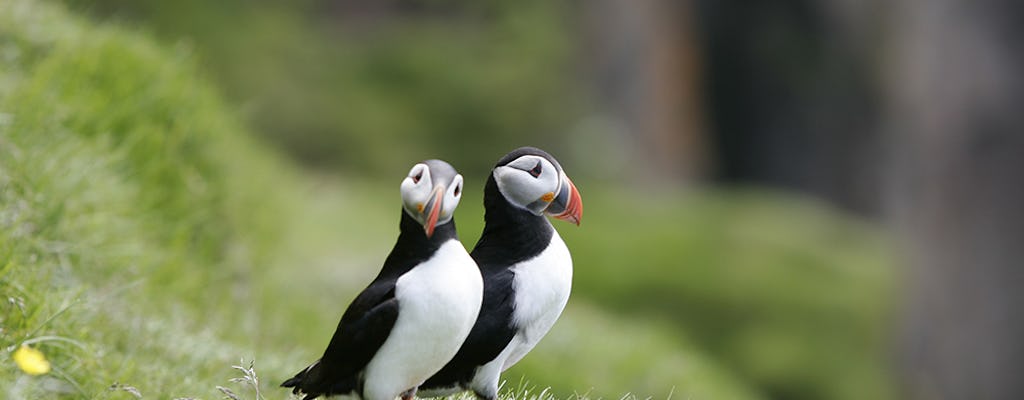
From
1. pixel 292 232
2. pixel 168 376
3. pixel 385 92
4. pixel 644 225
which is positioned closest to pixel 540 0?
pixel 385 92

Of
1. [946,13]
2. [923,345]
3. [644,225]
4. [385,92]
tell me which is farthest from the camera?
[385,92]

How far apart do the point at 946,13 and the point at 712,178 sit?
357 inches

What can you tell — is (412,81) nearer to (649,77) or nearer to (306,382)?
(649,77)

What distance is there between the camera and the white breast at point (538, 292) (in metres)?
2.92

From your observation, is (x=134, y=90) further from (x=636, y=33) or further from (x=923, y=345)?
(x=636, y=33)

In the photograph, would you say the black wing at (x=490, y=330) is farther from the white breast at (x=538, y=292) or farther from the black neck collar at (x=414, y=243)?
the black neck collar at (x=414, y=243)

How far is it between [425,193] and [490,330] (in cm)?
42

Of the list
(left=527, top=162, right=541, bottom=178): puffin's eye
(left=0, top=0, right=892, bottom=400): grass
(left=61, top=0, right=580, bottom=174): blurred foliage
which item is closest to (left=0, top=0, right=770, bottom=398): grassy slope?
(left=0, top=0, right=892, bottom=400): grass

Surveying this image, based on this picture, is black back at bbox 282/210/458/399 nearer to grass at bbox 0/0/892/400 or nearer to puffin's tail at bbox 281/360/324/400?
puffin's tail at bbox 281/360/324/400

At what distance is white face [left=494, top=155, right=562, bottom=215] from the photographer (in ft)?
9.46

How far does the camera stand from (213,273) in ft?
19.2

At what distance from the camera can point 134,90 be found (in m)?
6.12

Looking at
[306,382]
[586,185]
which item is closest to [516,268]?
[306,382]

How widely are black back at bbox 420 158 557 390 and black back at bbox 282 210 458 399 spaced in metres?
0.20
